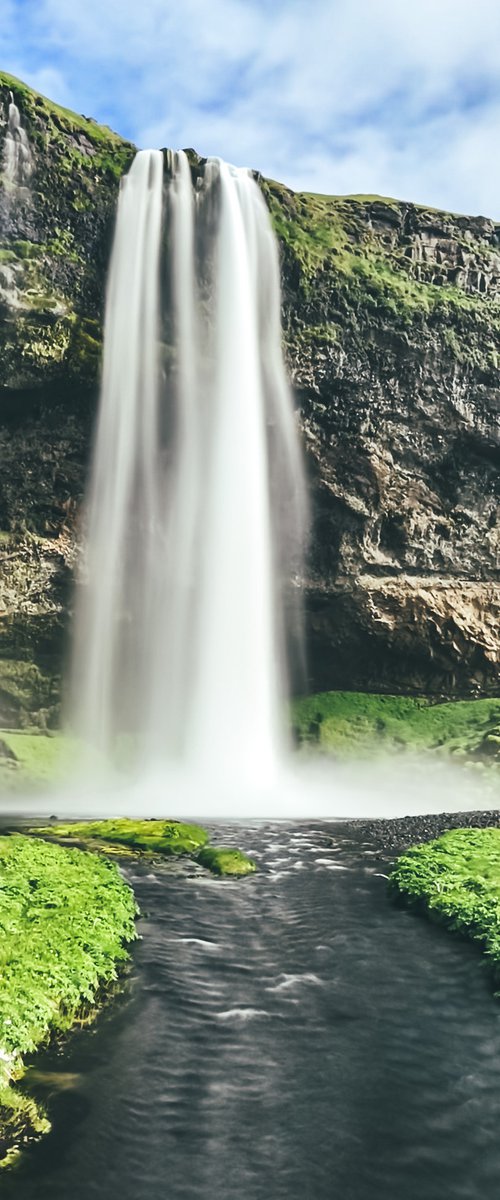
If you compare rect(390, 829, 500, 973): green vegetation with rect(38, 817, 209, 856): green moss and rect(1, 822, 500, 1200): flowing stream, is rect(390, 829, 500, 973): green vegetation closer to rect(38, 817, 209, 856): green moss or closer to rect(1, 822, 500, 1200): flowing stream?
rect(1, 822, 500, 1200): flowing stream

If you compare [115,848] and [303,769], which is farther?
[303,769]

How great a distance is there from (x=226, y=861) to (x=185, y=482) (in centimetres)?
2616

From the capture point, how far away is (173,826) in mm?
22922

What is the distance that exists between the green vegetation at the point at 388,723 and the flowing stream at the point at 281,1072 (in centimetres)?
2955

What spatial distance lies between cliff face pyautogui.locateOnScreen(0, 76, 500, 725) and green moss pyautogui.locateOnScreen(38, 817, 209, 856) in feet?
67.8

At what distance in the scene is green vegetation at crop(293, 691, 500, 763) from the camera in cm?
4362

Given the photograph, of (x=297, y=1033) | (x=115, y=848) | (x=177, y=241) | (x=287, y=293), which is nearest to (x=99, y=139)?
(x=177, y=241)

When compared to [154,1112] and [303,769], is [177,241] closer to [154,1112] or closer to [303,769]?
[303,769]

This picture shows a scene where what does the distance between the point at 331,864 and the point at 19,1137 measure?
13023 mm

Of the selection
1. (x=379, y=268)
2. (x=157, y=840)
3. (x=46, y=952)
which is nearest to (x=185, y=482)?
(x=379, y=268)

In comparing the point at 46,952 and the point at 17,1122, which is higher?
the point at 46,952

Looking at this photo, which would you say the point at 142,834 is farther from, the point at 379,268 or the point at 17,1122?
the point at 379,268

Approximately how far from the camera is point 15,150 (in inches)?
1529

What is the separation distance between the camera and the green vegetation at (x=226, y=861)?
731 inches
